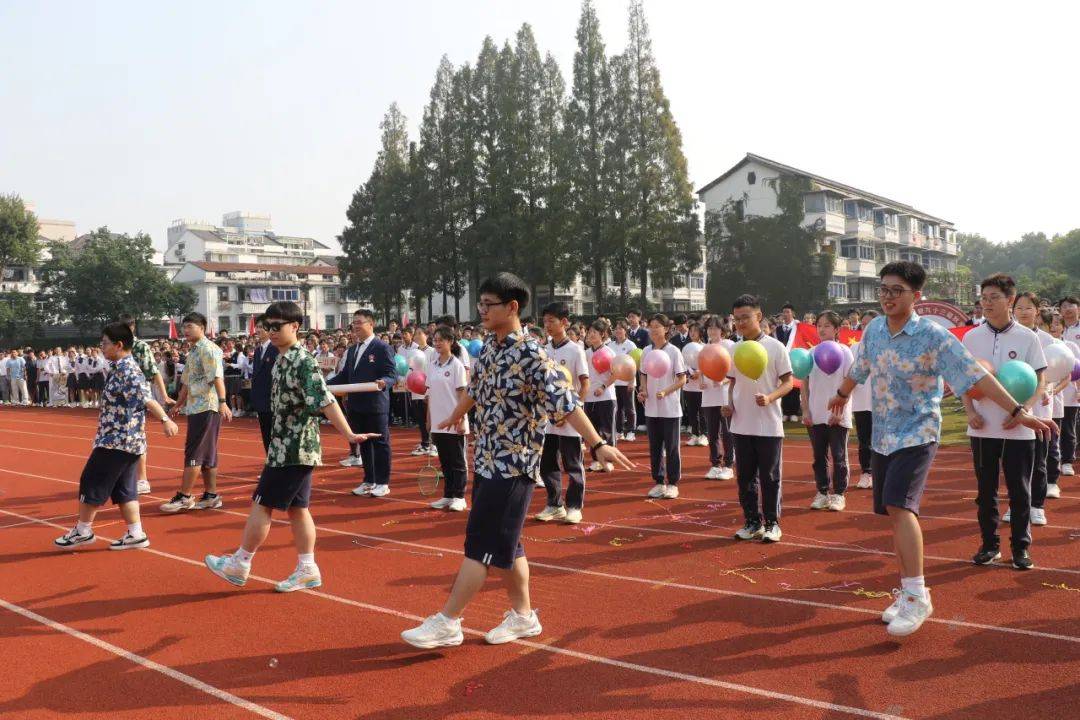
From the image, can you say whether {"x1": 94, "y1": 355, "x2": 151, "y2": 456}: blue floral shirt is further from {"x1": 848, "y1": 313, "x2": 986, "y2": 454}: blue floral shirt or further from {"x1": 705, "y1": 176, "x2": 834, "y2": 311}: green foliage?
{"x1": 705, "y1": 176, "x2": 834, "y2": 311}: green foliage

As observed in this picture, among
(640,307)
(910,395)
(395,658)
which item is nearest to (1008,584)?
(910,395)

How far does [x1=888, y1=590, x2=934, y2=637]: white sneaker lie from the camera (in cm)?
483

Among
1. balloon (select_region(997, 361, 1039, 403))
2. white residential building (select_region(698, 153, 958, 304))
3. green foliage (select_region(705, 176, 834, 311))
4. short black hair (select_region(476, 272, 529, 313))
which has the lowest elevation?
balloon (select_region(997, 361, 1039, 403))

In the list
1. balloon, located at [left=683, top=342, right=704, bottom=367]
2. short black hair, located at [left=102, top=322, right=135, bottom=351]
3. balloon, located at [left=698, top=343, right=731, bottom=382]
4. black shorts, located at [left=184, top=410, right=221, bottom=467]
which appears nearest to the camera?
short black hair, located at [left=102, top=322, right=135, bottom=351]

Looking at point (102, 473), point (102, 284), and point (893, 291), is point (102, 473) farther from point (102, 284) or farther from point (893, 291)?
point (102, 284)

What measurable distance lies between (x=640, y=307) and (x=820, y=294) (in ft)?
32.4

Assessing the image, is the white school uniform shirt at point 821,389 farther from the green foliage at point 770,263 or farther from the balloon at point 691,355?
the green foliage at point 770,263

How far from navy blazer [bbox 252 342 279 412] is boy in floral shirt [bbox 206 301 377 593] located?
1.21 metres

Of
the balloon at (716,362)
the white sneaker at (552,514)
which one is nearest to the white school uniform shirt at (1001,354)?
the balloon at (716,362)

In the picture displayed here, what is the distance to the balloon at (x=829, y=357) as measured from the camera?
8664 mm

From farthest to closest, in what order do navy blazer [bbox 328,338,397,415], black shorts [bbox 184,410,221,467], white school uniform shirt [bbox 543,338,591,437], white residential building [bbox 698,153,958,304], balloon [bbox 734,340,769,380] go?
white residential building [bbox 698,153,958,304] < navy blazer [bbox 328,338,397,415] < black shorts [bbox 184,410,221,467] < white school uniform shirt [bbox 543,338,591,437] < balloon [bbox 734,340,769,380]

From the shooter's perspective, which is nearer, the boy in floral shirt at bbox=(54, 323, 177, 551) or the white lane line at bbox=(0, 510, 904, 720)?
the white lane line at bbox=(0, 510, 904, 720)

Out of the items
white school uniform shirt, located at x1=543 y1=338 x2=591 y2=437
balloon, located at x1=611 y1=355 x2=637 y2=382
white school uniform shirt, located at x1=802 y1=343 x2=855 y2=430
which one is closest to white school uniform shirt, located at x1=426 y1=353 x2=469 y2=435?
white school uniform shirt, located at x1=543 y1=338 x2=591 y2=437

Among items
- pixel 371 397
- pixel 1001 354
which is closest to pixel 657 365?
pixel 371 397
